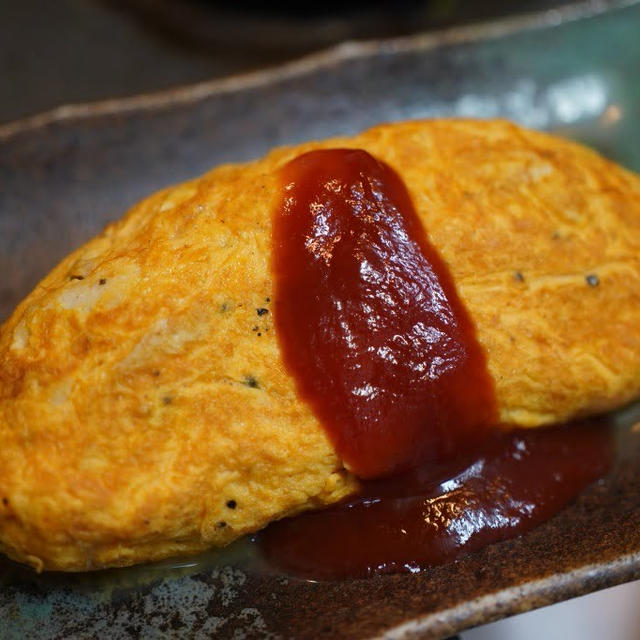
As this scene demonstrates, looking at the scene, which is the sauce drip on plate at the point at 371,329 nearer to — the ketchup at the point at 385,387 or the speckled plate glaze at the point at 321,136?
the ketchup at the point at 385,387

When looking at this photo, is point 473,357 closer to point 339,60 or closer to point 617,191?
point 617,191

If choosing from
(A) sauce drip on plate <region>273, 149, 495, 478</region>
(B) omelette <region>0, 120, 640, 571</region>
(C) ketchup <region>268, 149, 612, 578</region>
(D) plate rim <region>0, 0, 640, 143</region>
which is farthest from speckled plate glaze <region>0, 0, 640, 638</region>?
(A) sauce drip on plate <region>273, 149, 495, 478</region>

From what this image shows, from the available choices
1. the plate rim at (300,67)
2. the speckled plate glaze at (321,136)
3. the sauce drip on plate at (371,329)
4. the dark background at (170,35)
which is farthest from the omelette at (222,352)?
the dark background at (170,35)

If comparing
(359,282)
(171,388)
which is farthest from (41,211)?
(359,282)

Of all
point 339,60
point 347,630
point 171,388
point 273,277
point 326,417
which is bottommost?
point 347,630

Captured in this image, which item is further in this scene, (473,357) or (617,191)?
(617,191)

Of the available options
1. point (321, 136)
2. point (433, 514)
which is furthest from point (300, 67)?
point (433, 514)
